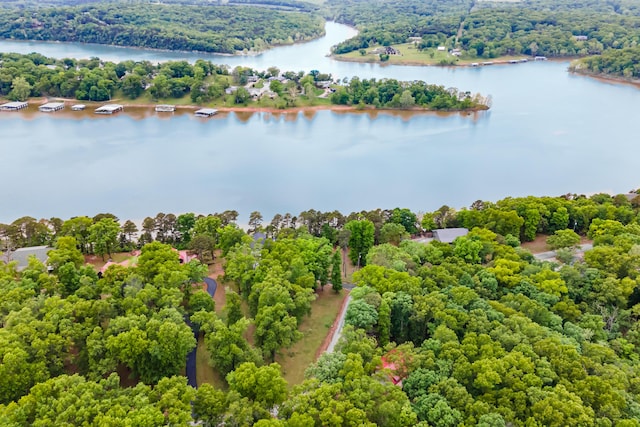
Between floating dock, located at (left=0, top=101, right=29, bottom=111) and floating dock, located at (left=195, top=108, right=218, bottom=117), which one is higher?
floating dock, located at (left=0, top=101, right=29, bottom=111)

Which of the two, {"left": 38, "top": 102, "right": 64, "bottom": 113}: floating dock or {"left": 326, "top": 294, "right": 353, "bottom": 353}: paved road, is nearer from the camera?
{"left": 326, "top": 294, "right": 353, "bottom": 353}: paved road

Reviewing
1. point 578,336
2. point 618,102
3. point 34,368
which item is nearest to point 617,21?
point 618,102

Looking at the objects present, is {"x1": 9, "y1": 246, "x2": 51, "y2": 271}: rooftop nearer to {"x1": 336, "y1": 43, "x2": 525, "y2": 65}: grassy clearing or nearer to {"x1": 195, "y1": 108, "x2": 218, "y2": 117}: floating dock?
{"x1": 195, "y1": 108, "x2": 218, "y2": 117}: floating dock

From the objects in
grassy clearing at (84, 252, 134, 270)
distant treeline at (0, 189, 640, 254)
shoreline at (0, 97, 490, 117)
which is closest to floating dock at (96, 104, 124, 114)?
shoreline at (0, 97, 490, 117)

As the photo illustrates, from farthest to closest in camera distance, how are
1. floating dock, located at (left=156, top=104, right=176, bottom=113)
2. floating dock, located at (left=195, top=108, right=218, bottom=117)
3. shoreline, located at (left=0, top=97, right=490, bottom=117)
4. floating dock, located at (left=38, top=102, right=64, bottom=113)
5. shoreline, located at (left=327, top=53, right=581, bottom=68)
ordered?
shoreline, located at (left=327, top=53, right=581, bottom=68)
shoreline, located at (left=0, top=97, right=490, bottom=117)
floating dock, located at (left=156, top=104, right=176, bottom=113)
floating dock, located at (left=195, top=108, right=218, bottom=117)
floating dock, located at (left=38, top=102, right=64, bottom=113)

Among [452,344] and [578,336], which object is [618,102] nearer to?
[578,336]

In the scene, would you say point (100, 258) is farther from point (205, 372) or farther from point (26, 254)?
point (205, 372)
